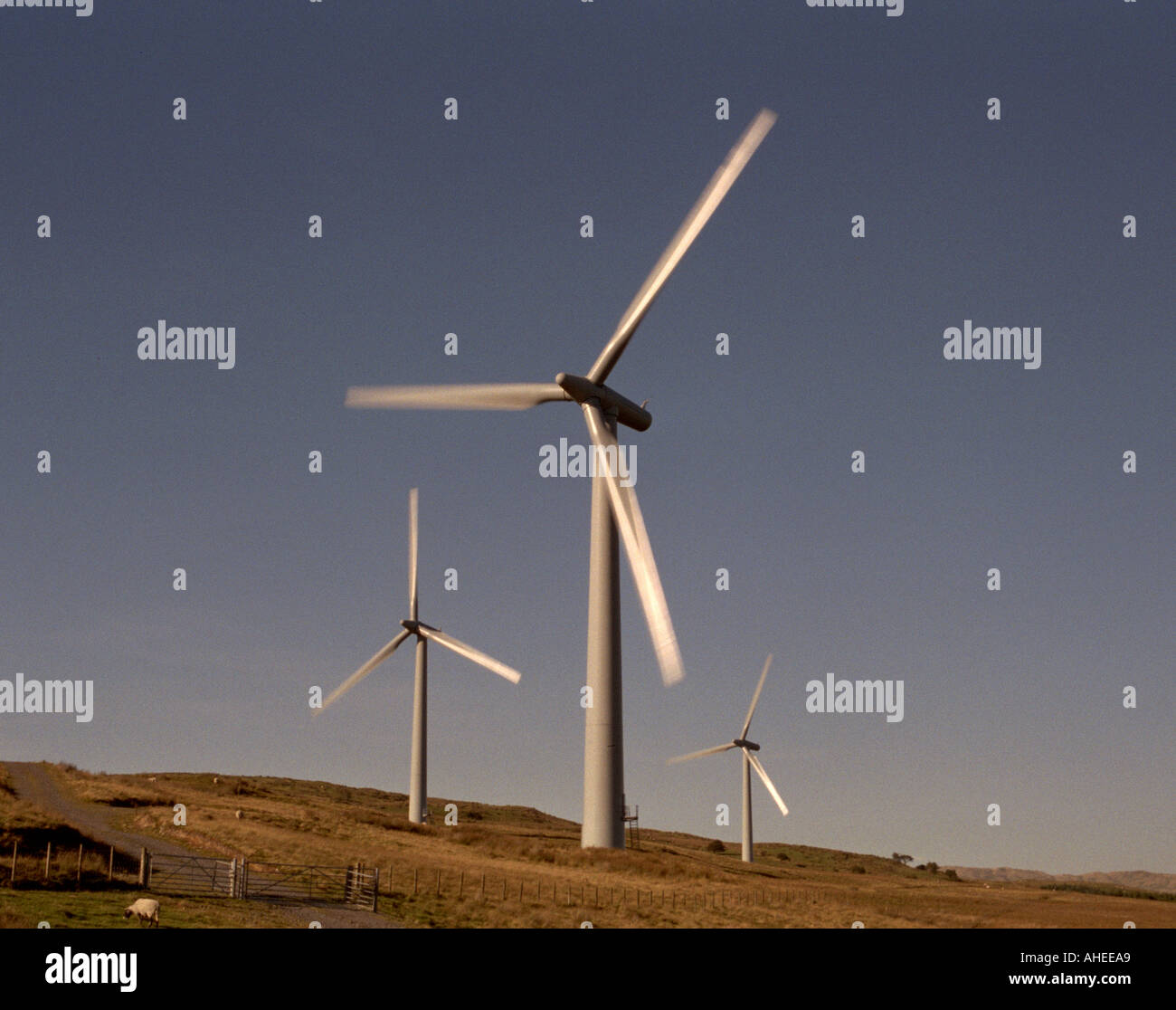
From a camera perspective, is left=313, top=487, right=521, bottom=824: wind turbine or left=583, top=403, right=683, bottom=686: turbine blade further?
left=313, top=487, right=521, bottom=824: wind turbine

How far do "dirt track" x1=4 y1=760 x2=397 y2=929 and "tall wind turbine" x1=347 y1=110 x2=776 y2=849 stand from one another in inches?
684

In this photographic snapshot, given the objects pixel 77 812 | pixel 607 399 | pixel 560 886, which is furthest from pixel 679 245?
pixel 77 812

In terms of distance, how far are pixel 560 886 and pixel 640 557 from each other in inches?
726

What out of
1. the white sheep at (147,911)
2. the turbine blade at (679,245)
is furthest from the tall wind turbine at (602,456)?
the white sheep at (147,911)

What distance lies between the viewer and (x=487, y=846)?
76.3m

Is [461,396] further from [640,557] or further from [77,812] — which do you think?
[77,812]

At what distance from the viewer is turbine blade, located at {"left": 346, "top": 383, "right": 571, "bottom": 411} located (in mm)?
61219

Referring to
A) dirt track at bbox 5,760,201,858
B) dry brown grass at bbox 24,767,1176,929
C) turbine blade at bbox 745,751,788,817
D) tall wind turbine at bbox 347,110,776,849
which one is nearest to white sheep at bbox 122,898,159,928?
dry brown grass at bbox 24,767,1176,929

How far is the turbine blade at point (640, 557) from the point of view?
132ft

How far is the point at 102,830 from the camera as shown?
2869 inches

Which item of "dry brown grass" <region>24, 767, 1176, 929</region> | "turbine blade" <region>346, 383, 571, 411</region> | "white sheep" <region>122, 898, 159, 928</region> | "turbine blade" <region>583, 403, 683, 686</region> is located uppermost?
"turbine blade" <region>346, 383, 571, 411</region>

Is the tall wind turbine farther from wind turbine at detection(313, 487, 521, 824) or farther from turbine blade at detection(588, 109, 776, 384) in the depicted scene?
wind turbine at detection(313, 487, 521, 824)
